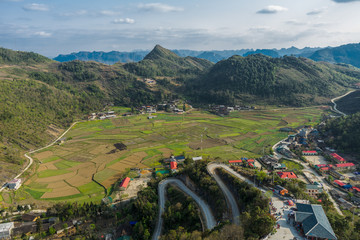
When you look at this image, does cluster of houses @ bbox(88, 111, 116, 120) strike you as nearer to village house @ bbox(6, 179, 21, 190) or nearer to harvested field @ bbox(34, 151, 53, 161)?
harvested field @ bbox(34, 151, 53, 161)

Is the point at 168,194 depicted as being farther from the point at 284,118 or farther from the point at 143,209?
the point at 284,118

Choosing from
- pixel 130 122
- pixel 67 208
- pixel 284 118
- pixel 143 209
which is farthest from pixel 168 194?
pixel 284 118

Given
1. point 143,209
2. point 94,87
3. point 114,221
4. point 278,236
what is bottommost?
point 114,221

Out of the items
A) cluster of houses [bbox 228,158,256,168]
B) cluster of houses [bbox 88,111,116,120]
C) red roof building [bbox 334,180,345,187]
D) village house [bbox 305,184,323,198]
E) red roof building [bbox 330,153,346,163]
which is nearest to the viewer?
village house [bbox 305,184,323,198]

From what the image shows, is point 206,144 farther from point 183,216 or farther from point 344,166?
point 183,216

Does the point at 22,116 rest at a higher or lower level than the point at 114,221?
higher

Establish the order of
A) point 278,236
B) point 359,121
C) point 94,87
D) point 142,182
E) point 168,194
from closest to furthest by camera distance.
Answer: point 278,236 → point 168,194 → point 142,182 → point 359,121 → point 94,87

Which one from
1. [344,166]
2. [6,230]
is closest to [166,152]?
[6,230]

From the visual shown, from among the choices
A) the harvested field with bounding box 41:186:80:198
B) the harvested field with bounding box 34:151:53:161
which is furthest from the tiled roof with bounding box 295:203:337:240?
the harvested field with bounding box 34:151:53:161
